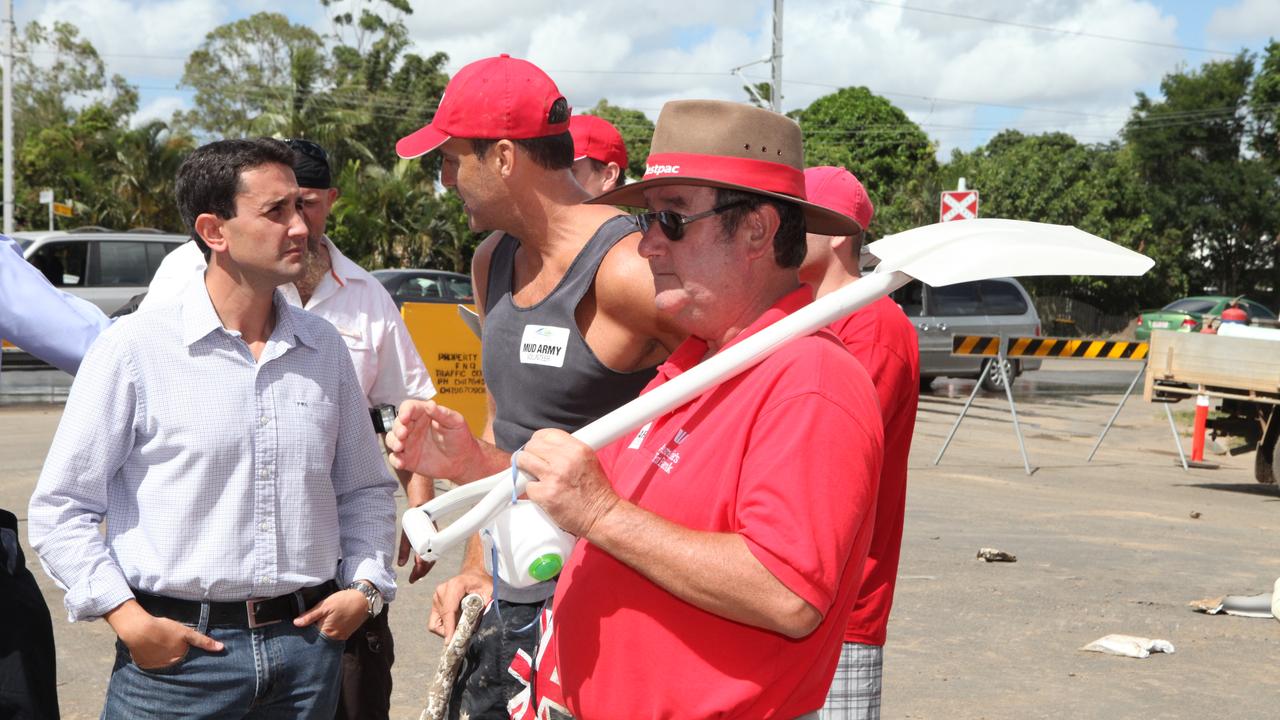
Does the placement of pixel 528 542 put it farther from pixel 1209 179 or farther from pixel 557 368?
pixel 1209 179

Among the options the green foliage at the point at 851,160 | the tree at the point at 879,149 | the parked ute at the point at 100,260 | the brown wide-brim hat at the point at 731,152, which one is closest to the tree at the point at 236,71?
the green foliage at the point at 851,160

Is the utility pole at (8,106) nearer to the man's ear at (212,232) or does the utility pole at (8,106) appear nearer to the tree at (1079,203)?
the man's ear at (212,232)

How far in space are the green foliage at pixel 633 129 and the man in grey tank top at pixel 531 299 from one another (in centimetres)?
5557

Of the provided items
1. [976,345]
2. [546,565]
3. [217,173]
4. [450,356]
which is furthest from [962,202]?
[546,565]

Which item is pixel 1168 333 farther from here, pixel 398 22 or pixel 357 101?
pixel 398 22

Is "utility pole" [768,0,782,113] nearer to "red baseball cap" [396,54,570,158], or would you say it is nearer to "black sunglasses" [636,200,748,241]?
"red baseball cap" [396,54,570,158]

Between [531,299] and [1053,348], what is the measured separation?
12.7 metres

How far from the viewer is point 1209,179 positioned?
50.2m

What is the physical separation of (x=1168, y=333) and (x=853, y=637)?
10.5 meters

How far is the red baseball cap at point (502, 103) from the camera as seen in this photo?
3.29m

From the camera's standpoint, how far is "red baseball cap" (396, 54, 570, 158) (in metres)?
3.29

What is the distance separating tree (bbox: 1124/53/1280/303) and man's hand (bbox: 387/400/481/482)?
4940cm

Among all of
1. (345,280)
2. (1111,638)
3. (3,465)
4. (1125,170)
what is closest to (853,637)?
(345,280)

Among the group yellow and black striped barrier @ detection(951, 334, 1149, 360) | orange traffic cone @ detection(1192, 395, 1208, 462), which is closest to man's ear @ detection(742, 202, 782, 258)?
orange traffic cone @ detection(1192, 395, 1208, 462)
